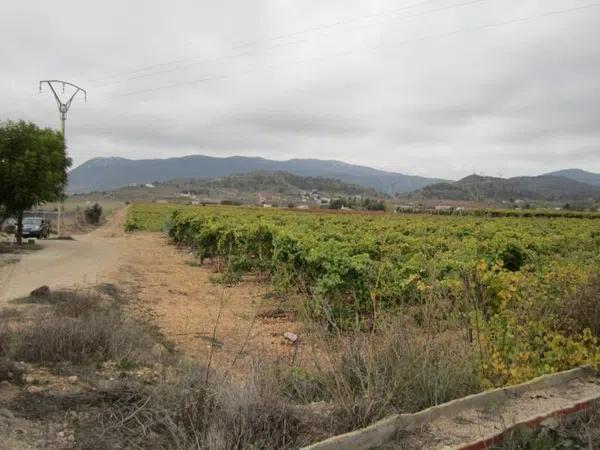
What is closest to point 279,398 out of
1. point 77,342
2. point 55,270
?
point 77,342

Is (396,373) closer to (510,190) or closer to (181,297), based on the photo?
(181,297)

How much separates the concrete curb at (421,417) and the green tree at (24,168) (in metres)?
26.0

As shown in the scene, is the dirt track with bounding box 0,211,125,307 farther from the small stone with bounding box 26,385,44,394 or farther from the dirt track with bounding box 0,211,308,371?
the small stone with bounding box 26,385,44,394

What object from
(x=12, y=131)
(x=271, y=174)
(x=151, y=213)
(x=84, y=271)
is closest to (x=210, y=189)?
(x=271, y=174)

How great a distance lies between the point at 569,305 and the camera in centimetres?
574

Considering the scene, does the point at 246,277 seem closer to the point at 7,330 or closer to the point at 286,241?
the point at 286,241

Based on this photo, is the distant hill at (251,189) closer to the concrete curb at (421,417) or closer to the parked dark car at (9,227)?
the parked dark car at (9,227)

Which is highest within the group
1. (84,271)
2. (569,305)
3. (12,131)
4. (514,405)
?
(12,131)

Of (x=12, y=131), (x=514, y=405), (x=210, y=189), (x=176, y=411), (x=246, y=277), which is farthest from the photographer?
(x=210, y=189)

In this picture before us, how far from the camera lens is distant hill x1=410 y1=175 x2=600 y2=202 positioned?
383 inches

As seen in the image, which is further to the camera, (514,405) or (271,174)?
(271,174)

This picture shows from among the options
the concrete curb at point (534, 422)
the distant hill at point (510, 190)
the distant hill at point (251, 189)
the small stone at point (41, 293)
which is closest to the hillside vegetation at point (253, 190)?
the distant hill at point (251, 189)

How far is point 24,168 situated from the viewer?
26.0 metres

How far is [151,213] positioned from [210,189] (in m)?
93.5
